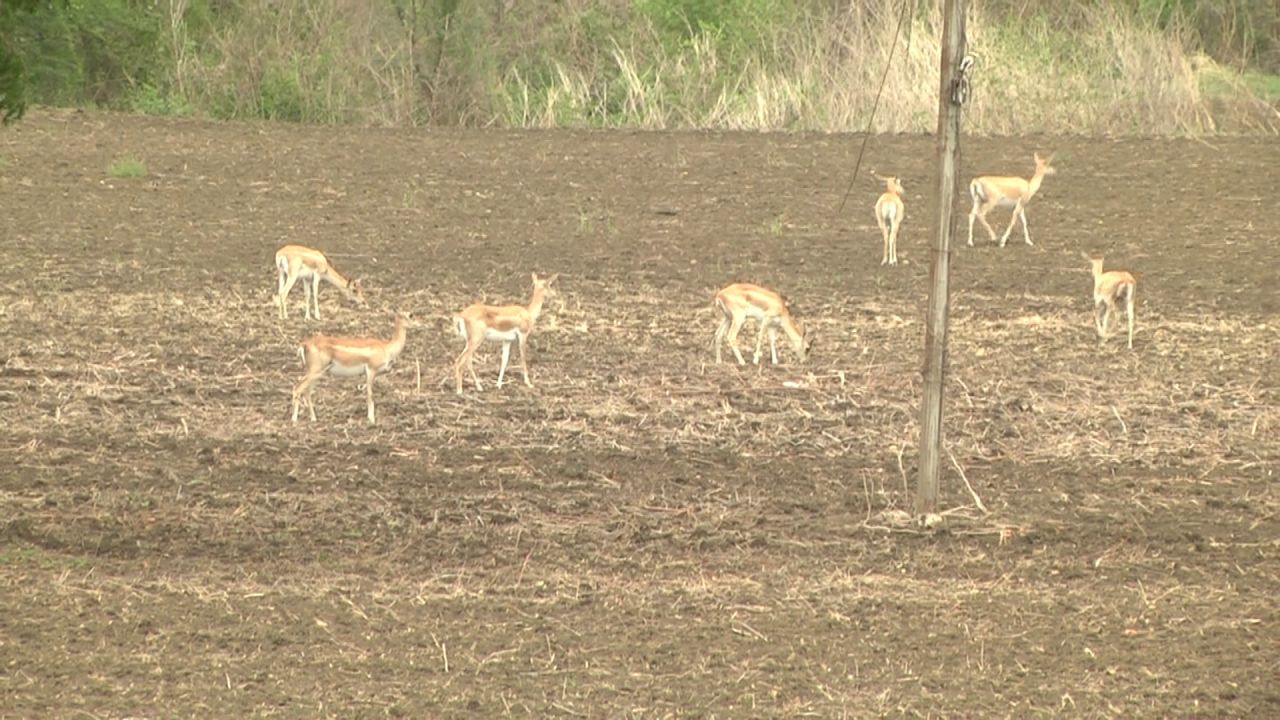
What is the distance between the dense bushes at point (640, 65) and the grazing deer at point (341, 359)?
14.8m

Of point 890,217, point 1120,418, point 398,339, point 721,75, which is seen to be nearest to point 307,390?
point 398,339

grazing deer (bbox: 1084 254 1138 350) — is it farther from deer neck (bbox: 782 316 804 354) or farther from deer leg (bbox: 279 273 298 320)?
deer leg (bbox: 279 273 298 320)

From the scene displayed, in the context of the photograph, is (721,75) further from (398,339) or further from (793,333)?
(398,339)

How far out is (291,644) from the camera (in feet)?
27.3

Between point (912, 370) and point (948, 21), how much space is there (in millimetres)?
4531

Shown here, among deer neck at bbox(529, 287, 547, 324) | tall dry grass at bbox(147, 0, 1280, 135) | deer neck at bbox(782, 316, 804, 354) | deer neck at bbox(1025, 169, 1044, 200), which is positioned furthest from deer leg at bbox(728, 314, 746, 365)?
tall dry grass at bbox(147, 0, 1280, 135)

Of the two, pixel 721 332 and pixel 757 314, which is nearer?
pixel 757 314

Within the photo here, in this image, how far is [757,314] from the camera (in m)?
13.8

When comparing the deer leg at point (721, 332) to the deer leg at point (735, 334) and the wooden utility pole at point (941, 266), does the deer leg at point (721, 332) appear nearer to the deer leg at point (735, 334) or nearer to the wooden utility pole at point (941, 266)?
the deer leg at point (735, 334)

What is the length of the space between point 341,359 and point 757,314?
11.5 ft

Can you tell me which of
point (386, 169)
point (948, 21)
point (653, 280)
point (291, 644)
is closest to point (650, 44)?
point (386, 169)

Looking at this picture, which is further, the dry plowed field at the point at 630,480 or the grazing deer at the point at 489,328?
the grazing deer at the point at 489,328

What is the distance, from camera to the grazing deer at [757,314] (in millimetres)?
13820

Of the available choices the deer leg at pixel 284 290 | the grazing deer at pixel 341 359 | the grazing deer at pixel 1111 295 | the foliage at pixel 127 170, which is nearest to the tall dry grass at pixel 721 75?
the foliage at pixel 127 170
